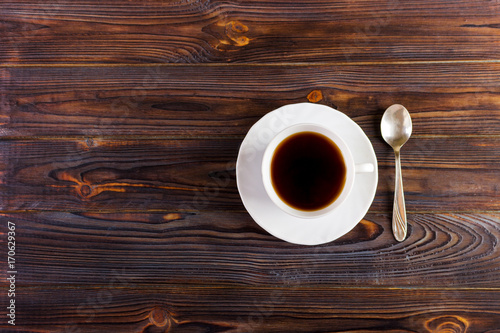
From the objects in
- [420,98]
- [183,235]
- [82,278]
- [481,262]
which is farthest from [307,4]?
[82,278]

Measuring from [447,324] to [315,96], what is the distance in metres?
0.61

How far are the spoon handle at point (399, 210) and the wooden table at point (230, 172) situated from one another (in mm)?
20

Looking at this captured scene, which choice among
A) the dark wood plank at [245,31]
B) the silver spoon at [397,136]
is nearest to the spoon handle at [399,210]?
the silver spoon at [397,136]

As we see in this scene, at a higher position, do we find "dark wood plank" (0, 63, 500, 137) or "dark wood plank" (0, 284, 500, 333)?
"dark wood plank" (0, 63, 500, 137)

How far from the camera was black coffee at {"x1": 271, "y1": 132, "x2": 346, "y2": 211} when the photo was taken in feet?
2.45

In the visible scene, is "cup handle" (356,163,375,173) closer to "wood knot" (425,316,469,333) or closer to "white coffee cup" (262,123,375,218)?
"white coffee cup" (262,123,375,218)

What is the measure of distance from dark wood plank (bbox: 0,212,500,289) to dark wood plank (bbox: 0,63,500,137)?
8.2 inches

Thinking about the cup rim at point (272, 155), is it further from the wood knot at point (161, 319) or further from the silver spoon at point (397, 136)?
the wood knot at point (161, 319)

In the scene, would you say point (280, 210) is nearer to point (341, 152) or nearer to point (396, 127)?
point (341, 152)

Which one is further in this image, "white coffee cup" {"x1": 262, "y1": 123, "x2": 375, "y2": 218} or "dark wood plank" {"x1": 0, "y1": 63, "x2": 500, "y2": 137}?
"dark wood plank" {"x1": 0, "y1": 63, "x2": 500, "y2": 137}

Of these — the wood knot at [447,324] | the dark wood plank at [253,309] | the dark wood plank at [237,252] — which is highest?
the dark wood plank at [237,252]

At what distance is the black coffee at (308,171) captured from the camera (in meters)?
0.75

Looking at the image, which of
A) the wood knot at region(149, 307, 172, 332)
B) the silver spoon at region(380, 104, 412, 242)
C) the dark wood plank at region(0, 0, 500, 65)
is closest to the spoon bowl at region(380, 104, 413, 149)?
the silver spoon at region(380, 104, 412, 242)

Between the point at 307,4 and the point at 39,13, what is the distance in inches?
25.5
